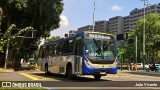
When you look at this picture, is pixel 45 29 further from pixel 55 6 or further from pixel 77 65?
pixel 77 65

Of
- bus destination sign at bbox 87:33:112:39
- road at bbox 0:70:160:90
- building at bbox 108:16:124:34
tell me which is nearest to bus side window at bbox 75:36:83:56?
bus destination sign at bbox 87:33:112:39

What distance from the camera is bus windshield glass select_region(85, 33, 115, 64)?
22578 millimetres

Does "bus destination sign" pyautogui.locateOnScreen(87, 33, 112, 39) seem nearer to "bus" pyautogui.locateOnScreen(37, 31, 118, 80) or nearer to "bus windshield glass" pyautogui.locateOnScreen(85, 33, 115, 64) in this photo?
"bus" pyautogui.locateOnScreen(37, 31, 118, 80)

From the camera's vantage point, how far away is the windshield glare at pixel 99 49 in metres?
22.6

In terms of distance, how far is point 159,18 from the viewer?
97188mm

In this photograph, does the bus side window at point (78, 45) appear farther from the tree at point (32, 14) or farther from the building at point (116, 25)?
the building at point (116, 25)

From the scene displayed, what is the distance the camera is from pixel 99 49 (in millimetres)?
22656

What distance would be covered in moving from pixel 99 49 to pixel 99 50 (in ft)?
0.21

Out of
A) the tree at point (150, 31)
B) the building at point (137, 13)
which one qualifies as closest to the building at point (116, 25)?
the building at point (137, 13)

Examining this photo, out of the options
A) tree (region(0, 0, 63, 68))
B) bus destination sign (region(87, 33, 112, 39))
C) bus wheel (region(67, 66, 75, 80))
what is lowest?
bus wheel (region(67, 66, 75, 80))

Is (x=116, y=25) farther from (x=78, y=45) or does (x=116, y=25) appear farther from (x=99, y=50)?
(x=99, y=50)

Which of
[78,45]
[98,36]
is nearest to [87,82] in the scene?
[78,45]

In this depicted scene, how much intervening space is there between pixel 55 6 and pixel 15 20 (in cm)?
630

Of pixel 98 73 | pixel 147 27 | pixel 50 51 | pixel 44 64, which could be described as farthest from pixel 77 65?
pixel 147 27
